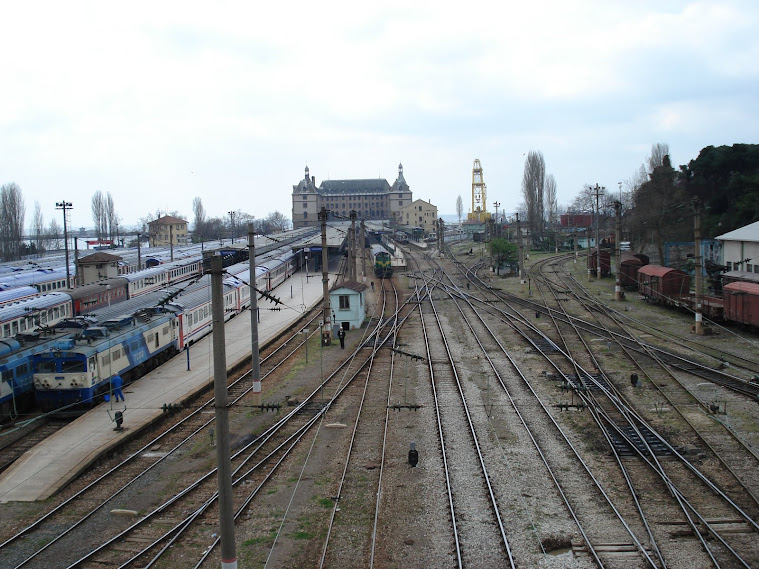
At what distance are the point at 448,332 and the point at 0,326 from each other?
1879 cm

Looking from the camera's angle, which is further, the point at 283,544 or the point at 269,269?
the point at 269,269

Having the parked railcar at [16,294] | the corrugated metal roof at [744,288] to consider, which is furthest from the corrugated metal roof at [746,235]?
the parked railcar at [16,294]

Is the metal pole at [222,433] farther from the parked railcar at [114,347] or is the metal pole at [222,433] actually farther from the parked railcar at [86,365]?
the parked railcar at [86,365]

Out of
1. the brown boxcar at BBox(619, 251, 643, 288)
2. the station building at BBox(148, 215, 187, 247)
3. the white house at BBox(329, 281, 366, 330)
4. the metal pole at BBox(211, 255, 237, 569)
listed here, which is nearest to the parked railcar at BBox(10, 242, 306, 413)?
the metal pole at BBox(211, 255, 237, 569)

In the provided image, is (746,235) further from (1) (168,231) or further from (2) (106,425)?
(1) (168,231)

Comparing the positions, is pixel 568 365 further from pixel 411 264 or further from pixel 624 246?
pixel 624 246

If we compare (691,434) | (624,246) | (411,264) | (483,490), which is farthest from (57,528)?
(624,246)

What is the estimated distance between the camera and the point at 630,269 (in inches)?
1693

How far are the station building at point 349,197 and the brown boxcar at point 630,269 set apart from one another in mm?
124149

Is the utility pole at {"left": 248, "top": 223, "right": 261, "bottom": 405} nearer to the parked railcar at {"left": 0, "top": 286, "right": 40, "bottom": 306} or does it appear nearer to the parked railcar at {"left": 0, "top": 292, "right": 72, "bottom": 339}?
the parked railcar at {"left": 0, "top": 292, "right": 72, "bottom": 339}

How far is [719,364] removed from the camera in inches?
886

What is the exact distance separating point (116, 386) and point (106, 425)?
8.84ft

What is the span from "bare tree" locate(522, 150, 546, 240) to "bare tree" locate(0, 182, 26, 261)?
64.7 meters

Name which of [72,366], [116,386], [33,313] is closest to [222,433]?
[72,366]
